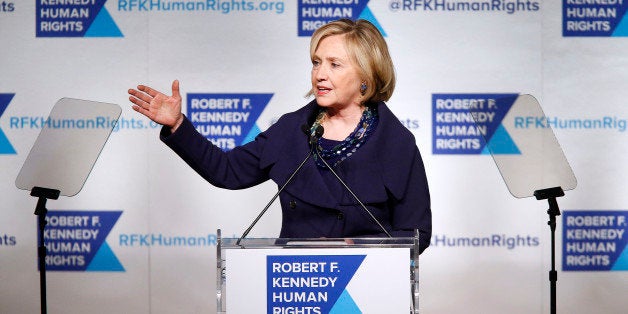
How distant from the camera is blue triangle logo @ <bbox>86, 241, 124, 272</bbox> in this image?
464 cm

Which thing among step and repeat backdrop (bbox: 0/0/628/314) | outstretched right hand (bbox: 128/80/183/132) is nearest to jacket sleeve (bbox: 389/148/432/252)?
outstretched right hand (bbox: 128/80/183/132)

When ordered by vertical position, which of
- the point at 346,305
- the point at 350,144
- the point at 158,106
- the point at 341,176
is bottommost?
the point at 346,305

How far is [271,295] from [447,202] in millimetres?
2777

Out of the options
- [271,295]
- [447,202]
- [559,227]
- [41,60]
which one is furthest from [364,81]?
[41,60]

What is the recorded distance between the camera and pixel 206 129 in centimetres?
455

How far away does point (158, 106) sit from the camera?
7.95 feet

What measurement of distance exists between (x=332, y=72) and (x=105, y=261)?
2.65 meters

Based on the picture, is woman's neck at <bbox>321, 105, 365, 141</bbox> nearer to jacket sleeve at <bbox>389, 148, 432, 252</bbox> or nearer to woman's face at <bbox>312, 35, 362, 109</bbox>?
woman's face at <bbox>312, 35, 362, 109</bbox>

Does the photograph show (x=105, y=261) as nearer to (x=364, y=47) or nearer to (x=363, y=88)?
(x=363, y=88)

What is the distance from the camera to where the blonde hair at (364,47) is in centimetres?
254

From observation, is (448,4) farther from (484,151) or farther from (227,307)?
(227,307)

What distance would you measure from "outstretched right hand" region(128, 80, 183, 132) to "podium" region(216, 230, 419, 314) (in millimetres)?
639

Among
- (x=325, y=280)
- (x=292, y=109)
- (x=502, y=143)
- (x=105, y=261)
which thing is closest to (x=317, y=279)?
(x=325, y=280)

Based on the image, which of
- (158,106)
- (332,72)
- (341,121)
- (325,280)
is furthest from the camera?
(341,121)
